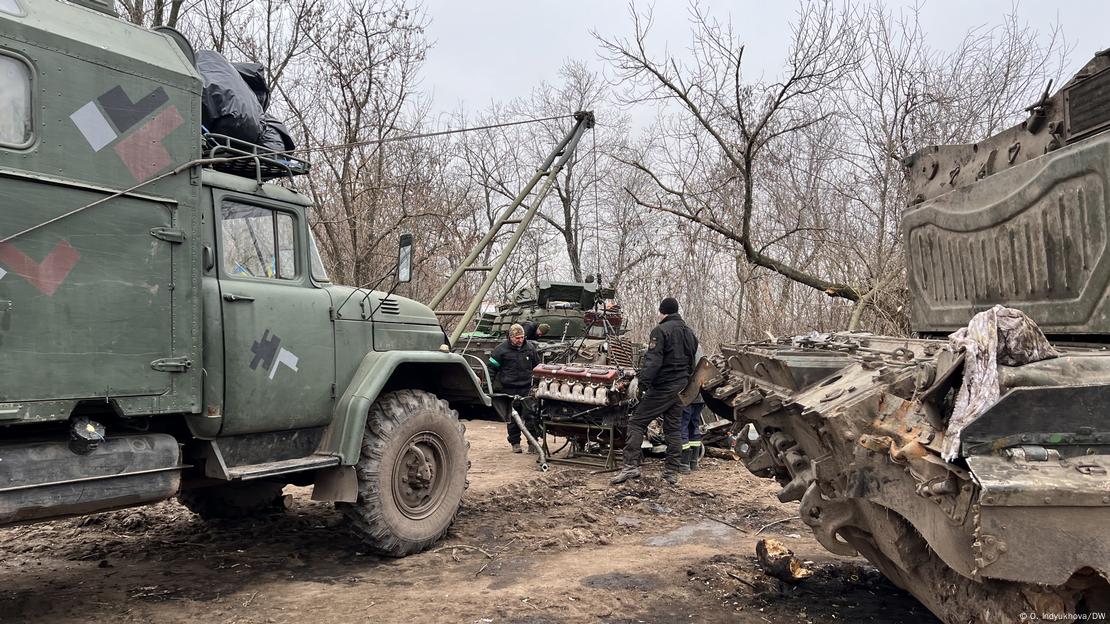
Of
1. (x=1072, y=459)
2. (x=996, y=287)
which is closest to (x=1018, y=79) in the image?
(x=996, y=287)

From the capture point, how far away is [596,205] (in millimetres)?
26922

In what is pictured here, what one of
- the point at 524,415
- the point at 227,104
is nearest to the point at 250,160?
the point at 227,104

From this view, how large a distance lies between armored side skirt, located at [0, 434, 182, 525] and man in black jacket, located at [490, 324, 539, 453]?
5.73 m

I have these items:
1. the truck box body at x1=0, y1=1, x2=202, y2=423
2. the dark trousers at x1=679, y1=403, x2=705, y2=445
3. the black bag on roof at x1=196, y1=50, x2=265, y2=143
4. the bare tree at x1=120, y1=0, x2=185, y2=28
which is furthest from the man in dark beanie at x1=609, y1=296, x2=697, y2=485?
the bare tree at x1=120, y1=0, x2=185, y2=28

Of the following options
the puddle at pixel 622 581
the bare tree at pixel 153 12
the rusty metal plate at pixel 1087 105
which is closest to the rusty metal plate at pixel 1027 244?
the rusty metal plate at pixel 1087 105

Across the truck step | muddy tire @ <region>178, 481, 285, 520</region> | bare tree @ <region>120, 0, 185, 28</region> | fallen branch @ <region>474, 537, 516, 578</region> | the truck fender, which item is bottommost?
fallen branch @ <region>474, 537, 516, 578</region>

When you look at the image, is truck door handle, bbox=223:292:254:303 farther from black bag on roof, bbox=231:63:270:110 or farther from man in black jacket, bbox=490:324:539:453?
man in black jacket, bbox=490:324:539:453

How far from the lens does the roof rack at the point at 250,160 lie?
15.5 ft

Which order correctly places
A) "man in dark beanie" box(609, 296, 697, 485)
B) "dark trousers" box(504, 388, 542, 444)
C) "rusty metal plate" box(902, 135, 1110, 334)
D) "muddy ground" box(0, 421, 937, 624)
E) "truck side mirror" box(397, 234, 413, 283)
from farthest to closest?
1. "dark trousers" box(504, 388, 542, 444)
2. "man in dark beanie" box(609, 296, 697, 485)
3. "truck side mirror" box(397, 234, 413, 283)
4. "muddy ground" box(0, 421, 937, 624)
5. "rusty metal plate" box(902, 135, 1110, 334)

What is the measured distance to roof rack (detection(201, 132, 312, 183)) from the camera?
4711 mm

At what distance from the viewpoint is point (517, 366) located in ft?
31.9

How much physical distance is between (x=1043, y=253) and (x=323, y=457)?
4.19 meters

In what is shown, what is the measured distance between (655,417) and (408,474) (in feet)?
10.6

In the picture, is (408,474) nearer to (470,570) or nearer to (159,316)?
(470,570)
